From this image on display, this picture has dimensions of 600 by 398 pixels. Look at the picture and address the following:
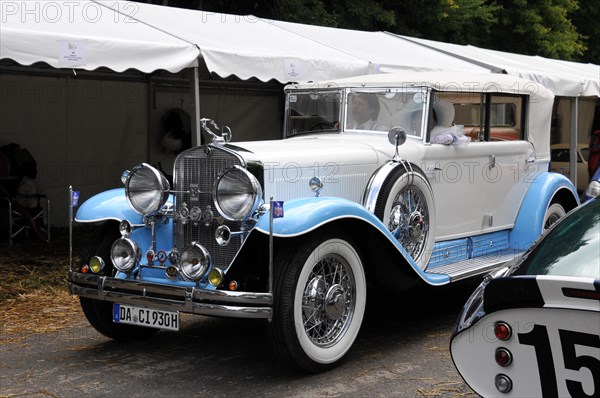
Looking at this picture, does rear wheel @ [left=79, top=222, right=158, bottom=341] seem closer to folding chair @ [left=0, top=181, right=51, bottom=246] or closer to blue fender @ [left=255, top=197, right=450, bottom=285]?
blue fender @ [left=255, top=197, right=450, bottom=285]

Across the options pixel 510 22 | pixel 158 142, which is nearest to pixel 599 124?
pixel 510 22

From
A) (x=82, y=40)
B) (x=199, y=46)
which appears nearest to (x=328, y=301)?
(x=82, y=40)

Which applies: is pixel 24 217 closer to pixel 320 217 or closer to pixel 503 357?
pixel 320 217

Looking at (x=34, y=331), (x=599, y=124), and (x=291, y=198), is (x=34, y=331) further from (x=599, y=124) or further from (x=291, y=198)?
(x=599, y=124)

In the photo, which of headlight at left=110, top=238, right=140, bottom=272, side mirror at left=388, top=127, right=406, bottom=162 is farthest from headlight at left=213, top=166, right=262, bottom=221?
side mirror at left=388, top=127, right=406, bottom=162

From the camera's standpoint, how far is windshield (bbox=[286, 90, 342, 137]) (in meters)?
6.29

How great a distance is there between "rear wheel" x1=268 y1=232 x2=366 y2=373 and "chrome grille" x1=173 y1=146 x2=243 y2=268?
467 mm

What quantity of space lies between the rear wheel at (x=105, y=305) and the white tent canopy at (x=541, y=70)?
7.72m

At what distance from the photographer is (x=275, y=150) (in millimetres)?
5148

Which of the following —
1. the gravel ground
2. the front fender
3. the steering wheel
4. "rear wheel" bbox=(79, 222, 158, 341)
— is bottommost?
the gravel ground

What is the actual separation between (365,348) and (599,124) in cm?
1604

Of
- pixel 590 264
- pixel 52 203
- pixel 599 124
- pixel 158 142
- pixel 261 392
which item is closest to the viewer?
pixel 590 264

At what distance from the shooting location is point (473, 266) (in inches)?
234

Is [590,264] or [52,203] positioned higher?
[590,264]
